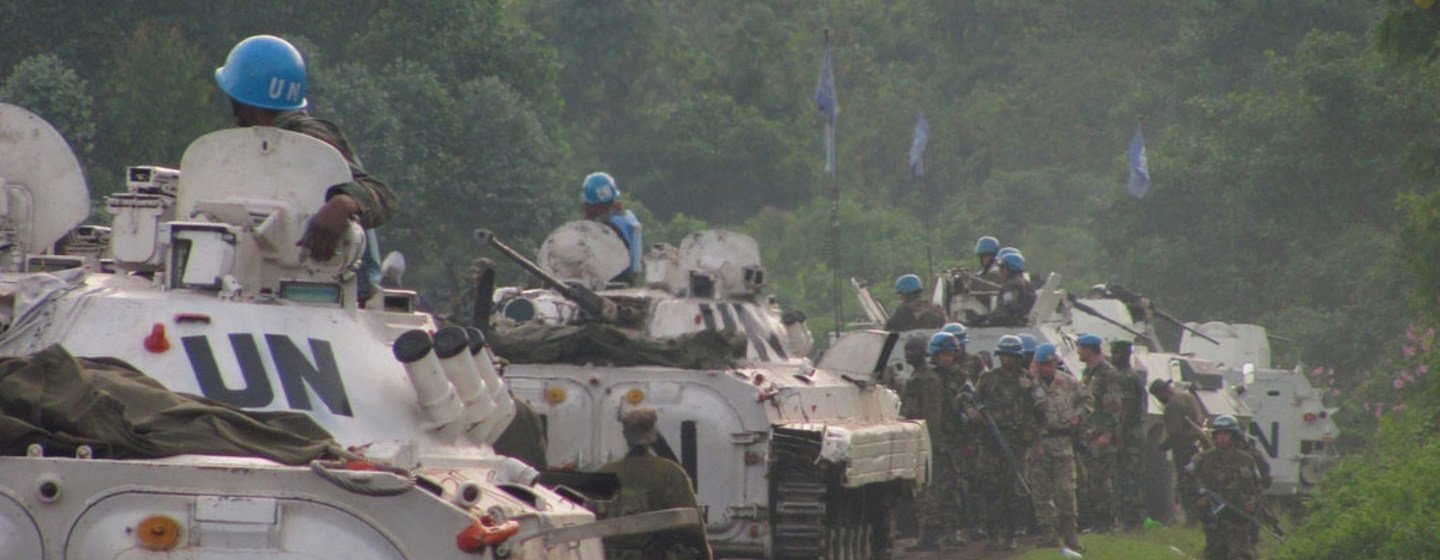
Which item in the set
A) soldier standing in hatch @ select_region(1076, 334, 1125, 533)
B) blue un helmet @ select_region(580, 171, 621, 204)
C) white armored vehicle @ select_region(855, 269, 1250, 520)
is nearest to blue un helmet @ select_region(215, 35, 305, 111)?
blue un helmet @ select_region(580, 171, 621, 204)

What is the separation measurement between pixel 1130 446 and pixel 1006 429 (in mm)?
3441

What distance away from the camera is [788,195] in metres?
45.2

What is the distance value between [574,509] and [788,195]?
38.4 metres

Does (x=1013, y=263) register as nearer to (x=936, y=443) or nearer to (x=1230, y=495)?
(x=936, y=443)

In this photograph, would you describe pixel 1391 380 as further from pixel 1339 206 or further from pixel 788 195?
pixel 788 195

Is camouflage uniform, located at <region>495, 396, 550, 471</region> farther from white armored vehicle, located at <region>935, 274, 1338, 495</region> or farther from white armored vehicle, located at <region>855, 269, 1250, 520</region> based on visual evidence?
white armored vehicle, located at <region>935, 274, 1338, 495</region>

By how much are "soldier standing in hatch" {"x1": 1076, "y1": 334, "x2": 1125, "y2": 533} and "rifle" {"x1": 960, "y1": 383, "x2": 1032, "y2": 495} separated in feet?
7.51

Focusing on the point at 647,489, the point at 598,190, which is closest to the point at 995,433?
the point at 598,190

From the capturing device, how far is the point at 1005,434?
17484 mm

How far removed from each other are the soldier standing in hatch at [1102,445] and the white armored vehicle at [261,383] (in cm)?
1196

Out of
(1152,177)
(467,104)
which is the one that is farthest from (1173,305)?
(467,104)

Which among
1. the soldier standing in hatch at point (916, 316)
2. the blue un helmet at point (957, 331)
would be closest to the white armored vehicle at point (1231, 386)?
the soldier standing in hatch at point (916, 316)

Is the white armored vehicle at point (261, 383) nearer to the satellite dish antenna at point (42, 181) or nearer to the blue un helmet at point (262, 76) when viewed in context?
the satellite dish antenna at point (42, 181)

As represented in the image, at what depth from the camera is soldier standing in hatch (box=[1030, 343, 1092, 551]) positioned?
676 inches
